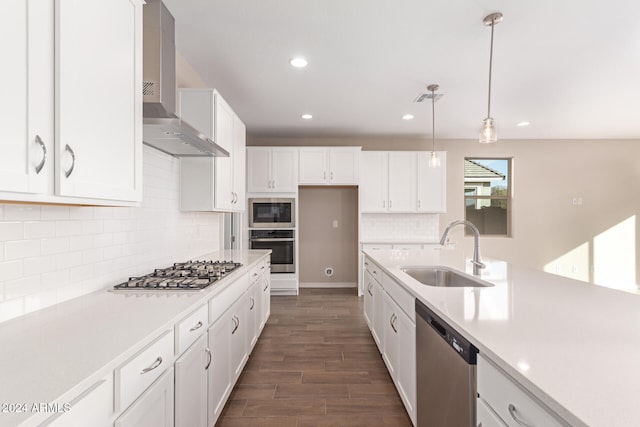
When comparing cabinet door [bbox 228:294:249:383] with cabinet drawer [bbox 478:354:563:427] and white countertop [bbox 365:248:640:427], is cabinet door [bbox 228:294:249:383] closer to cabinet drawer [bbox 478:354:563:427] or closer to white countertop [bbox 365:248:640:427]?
white countertop [bbox 365:248:640:427]

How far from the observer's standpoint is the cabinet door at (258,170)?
499 cm

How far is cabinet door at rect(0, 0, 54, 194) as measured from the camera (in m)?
0.85

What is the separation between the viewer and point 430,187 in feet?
17.3

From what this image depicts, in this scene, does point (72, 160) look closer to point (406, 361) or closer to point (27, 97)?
point (27, 97)

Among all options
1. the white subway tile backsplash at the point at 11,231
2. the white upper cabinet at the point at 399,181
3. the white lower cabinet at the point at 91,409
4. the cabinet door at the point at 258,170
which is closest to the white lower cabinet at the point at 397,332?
the white lower cabinet at the point at 91,409

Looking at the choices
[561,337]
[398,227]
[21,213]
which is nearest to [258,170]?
[398,227]

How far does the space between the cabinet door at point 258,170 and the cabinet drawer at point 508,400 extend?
428 centimetres

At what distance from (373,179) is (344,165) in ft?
1.84

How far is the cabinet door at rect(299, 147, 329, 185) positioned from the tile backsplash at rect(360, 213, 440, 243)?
1067 millimetres

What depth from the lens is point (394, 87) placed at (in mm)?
3441

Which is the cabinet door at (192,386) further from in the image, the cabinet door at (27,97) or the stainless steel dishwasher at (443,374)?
the stainless steel dishwasher at (443,374)

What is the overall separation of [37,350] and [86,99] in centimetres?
83

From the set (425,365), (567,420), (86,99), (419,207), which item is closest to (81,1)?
(86,99)

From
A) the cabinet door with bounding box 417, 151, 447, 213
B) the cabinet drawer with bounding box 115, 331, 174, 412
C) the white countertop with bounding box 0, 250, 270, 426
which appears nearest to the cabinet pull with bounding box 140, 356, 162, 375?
the cabinet drawer with bounding box 115, 331, 174, 412
